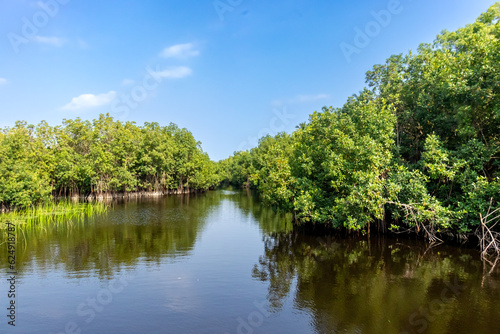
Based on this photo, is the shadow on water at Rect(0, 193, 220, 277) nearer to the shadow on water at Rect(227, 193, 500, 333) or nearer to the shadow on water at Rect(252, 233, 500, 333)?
the shadow on water at Rect(227, 193, 500, 333)

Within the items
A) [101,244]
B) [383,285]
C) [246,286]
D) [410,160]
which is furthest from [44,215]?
[410,160]

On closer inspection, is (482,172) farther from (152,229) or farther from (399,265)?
(152,229)

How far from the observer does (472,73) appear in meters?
17.0

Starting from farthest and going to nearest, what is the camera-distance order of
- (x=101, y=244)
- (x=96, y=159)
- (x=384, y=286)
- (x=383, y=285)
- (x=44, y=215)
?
(x=96, y=159), (x=44, y=215), (x=101, y=244), (x=383, y=285), (x=384, y=286)

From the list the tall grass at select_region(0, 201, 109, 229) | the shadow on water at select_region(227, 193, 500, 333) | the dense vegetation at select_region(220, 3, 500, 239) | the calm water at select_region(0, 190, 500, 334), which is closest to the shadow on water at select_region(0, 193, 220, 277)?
the calm water at select_region(0, 190, 500, 334)

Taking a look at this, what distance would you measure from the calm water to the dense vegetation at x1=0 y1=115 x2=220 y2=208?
61.1ft

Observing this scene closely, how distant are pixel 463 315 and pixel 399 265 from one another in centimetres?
557

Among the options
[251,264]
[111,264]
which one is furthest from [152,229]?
[251,264]

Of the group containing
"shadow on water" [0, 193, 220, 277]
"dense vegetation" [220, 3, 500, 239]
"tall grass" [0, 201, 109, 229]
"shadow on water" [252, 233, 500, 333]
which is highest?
"dense vegetation" [220, 3, 500, 239]

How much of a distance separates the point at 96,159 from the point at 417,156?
4827 centimetres

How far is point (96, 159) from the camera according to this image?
50781 mm

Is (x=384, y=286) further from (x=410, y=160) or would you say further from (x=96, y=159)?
(x=96, y=159)

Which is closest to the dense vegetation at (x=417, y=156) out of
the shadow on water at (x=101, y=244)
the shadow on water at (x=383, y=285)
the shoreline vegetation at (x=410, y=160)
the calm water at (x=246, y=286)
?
the shoreline vegetation at (x=410, y=160)

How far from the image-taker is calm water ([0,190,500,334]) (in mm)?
9703
